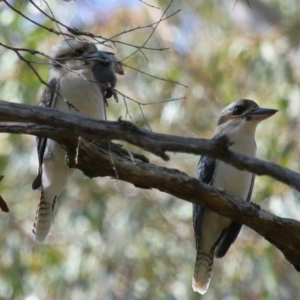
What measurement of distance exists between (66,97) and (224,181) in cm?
108

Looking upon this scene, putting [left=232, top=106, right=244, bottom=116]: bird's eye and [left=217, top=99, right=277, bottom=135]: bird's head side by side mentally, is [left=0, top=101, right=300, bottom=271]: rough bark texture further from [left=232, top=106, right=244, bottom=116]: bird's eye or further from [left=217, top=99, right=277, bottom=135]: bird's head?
[left=232, top=106, right=244, bottom=116]: bird's eye

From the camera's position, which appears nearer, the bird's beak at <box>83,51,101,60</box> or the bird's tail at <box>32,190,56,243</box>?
the bird's beak at <box>83,51,101,60</box>

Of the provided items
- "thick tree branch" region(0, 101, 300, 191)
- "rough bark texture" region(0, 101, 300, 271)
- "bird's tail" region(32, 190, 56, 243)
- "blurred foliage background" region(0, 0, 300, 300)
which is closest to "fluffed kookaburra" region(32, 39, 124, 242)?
"bird's tail" region(32, 190, 56, 243)

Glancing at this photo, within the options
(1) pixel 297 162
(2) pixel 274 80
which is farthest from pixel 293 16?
(1) pixel 297 162

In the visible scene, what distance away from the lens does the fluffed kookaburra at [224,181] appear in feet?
15.6

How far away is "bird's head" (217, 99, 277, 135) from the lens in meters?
4.82

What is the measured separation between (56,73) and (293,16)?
4.93m

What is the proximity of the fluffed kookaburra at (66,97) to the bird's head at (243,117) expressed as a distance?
76cm

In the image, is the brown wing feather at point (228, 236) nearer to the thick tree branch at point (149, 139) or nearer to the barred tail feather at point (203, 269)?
the barred tail feather at point (203, 269)

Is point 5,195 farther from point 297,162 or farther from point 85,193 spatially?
point 297,162

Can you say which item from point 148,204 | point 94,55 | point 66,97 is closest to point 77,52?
point 94,55

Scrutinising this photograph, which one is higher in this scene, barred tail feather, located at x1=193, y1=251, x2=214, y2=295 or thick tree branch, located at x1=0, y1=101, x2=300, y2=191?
thick tree branch, located at x1=0, y1=101, x2=300, y2=191

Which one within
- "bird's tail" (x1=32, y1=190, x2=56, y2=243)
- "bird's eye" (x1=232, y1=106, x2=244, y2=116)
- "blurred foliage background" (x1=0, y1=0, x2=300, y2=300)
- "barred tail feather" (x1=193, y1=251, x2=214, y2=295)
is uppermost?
"bird's eye" (x1=232, y1=106, x2=244, y2=116)

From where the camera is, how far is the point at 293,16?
8828 millimetres
